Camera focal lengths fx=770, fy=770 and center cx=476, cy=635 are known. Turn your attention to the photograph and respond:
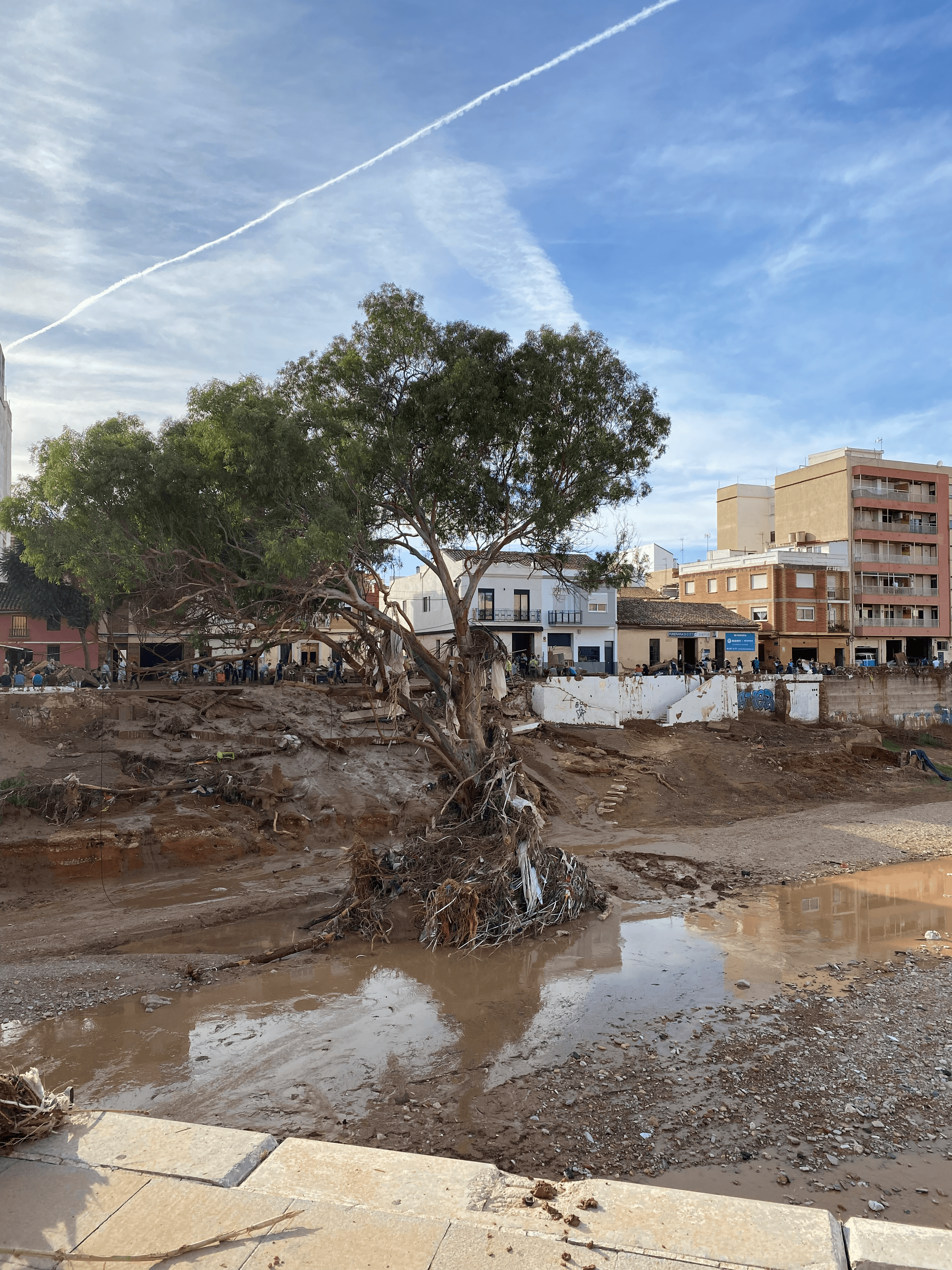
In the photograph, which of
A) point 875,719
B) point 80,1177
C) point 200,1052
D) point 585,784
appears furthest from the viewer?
point 875,719

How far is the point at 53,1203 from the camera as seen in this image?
178 inches

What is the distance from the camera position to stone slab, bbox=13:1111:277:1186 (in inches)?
191

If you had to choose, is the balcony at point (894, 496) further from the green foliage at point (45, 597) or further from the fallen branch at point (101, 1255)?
the fallen branch at point (101, 1255)

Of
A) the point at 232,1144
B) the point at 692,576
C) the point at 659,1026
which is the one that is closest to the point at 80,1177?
the point at 232,1144

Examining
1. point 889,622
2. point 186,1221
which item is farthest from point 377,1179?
point 889,622

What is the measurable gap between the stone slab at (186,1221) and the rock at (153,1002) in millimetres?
6657

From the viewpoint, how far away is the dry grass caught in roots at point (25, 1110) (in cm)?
501

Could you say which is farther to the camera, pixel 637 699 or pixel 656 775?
pixel 637 699

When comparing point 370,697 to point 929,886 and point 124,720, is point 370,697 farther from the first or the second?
point 929,886

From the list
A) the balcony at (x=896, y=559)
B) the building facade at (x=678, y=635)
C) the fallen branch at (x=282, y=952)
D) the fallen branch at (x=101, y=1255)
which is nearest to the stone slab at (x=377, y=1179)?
the fallen branch at (x=101, y=1255)

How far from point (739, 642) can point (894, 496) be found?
2037 cm

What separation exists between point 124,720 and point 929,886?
21857 millimetres

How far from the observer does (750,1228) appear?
14.4 feet

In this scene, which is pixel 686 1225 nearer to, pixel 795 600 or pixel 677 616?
pixel 677 616
